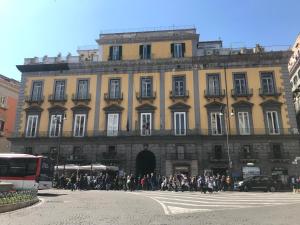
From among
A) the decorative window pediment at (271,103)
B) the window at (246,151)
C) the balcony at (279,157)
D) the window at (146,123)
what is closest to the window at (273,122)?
the decorative window pediment at (271,103)

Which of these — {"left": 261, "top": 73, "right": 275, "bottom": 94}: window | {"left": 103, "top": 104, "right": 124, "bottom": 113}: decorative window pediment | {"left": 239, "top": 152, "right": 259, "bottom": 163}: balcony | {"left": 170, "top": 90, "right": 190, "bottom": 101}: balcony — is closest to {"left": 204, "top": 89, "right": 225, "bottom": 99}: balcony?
{"left": 170, "top": 90, "right": 190, "bottom": 101}: balcony

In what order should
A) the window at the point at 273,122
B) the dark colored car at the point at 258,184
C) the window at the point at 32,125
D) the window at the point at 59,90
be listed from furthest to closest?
the window at the point at 59,90, the window at the point at 32,125, the window at the point at 273,122, the dark colored car at the point at 258,184

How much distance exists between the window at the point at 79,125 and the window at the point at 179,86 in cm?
1138

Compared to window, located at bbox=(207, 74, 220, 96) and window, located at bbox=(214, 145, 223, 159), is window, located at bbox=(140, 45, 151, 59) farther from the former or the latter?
window, located at bbox=(214, 145, 223, 159)

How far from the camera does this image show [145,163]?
37.7 m

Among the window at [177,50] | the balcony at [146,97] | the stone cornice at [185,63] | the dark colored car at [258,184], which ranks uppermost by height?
the window at [177,50]

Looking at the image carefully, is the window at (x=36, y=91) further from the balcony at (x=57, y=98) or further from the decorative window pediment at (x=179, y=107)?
the decorative window pediment at (x=179, y=107)

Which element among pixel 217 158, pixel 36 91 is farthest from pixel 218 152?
pixel 36 91

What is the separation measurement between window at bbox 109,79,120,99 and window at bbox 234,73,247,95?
14.0 m

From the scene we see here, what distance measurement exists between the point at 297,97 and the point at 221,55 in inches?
515

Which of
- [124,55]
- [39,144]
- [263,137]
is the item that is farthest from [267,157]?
[39,144]

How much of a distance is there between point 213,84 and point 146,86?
7.99 metres

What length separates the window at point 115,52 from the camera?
40.7m

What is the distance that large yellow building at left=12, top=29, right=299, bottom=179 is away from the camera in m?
35.0
